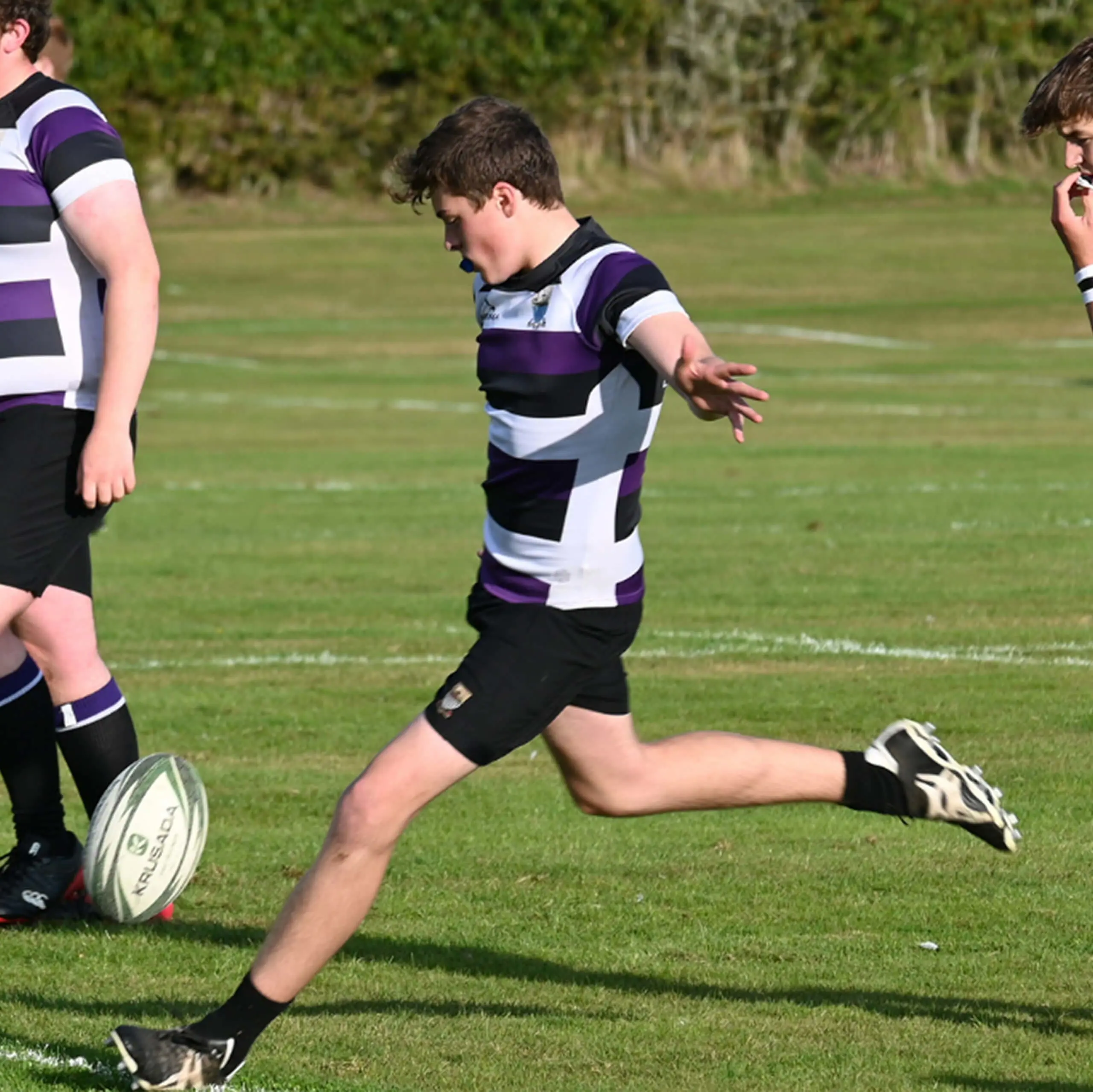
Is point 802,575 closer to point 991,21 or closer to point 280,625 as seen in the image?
point 280,625

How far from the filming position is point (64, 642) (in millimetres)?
6340

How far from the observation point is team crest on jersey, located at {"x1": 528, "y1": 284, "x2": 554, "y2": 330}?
5055 millimetres

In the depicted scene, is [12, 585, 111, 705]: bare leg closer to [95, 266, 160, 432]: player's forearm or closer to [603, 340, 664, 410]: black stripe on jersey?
[95, 266, 160, 432]: player's forearm

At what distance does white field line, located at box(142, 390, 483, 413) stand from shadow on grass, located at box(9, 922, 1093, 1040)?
17.6 meters

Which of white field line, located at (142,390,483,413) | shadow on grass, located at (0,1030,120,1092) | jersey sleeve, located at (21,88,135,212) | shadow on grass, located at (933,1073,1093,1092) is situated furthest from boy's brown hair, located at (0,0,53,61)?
white field line, located at (142,390,483,413)

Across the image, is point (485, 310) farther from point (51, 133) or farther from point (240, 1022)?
point (240, 1022)

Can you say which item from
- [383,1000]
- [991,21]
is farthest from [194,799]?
[991,21]

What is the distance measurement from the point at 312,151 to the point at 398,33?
9.39 ft

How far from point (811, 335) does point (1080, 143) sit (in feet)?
95.5

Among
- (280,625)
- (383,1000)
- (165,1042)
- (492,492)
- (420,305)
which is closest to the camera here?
(165,1042)

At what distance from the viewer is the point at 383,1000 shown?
224 inches

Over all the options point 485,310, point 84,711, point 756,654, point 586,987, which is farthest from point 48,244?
point 756,654

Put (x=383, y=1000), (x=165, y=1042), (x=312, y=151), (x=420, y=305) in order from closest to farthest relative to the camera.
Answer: (x=165, y=1042)
(x=383, y=1000)
(x=420, y=305)
(x=312, y=151)

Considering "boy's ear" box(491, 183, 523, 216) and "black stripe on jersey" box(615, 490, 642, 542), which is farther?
"black stripe on jersey" box(615, 490, 642, 542)
